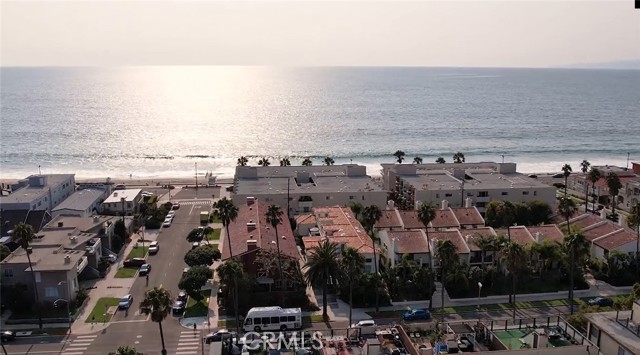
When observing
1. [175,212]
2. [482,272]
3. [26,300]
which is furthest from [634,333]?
[175,212]

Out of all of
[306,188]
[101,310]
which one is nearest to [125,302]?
[101,310]

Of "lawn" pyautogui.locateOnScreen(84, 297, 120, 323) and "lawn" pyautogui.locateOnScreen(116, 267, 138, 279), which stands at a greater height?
"lawn" pyautogui.locateOnScreen(116, 267, 138, 279)

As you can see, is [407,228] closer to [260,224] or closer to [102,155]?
[260,224]

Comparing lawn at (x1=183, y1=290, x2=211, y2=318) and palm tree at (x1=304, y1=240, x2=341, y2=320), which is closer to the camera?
palm tree at (x1=304, y1=240, x2=341, y2=320)

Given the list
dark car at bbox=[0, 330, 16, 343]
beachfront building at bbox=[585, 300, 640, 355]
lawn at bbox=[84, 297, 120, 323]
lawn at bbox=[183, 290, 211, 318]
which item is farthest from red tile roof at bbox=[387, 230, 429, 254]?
dark car at bbox=[0, 330, 16, 343]

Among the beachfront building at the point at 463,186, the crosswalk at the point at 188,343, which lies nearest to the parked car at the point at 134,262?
the crosswalk at the point at 188,343

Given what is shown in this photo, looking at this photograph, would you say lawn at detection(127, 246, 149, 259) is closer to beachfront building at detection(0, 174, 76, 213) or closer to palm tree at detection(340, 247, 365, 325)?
beachfront building at detection(0, 174, 76, 213)

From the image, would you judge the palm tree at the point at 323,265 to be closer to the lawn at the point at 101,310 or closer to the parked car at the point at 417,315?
the parked car at the point at 417,315
